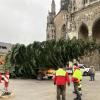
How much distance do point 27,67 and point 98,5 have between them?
85.1 feet

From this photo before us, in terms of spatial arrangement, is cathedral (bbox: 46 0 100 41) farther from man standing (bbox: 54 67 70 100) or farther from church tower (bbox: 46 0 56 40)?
man standing (bbox: 54 67 70 100)

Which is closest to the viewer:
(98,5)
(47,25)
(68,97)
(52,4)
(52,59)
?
(68,97)

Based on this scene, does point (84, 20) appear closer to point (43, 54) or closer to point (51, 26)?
point (51, 26)

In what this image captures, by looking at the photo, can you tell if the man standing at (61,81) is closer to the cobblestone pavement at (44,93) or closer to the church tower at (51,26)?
the cobblestone pavement at (44,93)

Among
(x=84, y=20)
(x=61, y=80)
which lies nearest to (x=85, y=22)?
(x=84, y=20)

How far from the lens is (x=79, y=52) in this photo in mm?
29375

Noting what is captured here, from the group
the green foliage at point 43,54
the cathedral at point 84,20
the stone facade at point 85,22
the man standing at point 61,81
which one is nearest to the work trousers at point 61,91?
the man standing at point 61,81

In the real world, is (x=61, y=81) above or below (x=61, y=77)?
below

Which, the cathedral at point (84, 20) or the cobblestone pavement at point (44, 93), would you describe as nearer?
the cobblestone pavement at point (44, 93)

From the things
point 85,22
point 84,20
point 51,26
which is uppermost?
point 51,26

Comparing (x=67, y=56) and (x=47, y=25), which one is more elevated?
(x=47, y=25)

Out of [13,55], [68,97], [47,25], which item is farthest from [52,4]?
[68,97]

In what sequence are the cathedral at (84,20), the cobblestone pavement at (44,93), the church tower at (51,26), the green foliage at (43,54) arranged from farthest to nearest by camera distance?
the church tower at (51,26) → the cathedral at (84,20) → the green foliage at (43,54) → the cobblestone pavement at (44,93)

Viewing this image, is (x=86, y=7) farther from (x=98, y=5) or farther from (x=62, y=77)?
(x=62, y=77)
